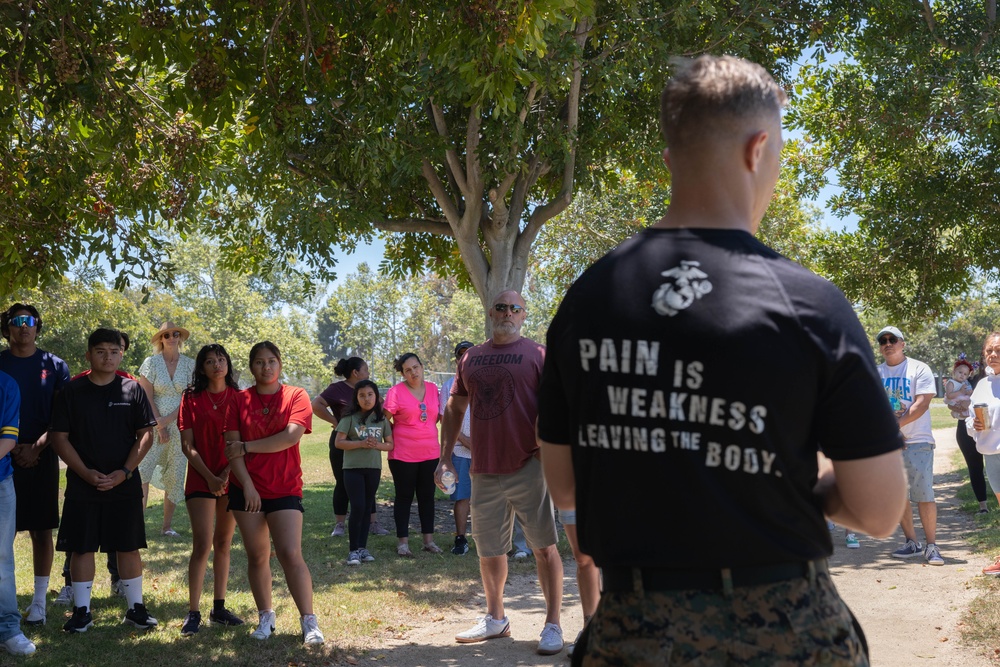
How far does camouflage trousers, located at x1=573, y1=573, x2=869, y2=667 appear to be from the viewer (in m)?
1.96

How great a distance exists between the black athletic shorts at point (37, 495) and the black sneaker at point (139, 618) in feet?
3.04

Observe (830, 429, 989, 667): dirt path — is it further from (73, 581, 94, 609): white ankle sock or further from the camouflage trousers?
(73, 581, 94, 609): white ankle sock

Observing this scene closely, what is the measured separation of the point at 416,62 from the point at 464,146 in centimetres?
204

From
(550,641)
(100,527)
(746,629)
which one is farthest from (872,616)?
(746,629)

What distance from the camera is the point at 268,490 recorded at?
6.73 m

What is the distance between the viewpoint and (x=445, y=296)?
74625mm

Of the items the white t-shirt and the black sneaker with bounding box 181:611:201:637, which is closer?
the black sneaker with bounding box 181:611:201:637

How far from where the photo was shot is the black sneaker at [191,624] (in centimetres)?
698

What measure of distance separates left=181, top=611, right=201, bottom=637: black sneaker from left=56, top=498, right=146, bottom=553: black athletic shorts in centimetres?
63

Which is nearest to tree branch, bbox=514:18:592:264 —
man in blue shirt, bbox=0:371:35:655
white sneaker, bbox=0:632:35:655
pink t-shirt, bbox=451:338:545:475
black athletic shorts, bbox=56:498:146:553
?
pink t-shirt, bbox=451:338:545:475

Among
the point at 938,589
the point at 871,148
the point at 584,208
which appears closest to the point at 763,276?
the point at 938,589

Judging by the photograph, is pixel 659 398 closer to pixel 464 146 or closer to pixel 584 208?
pixel 464 146

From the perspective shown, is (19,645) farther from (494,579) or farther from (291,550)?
(494,579)

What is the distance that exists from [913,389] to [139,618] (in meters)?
6.96
